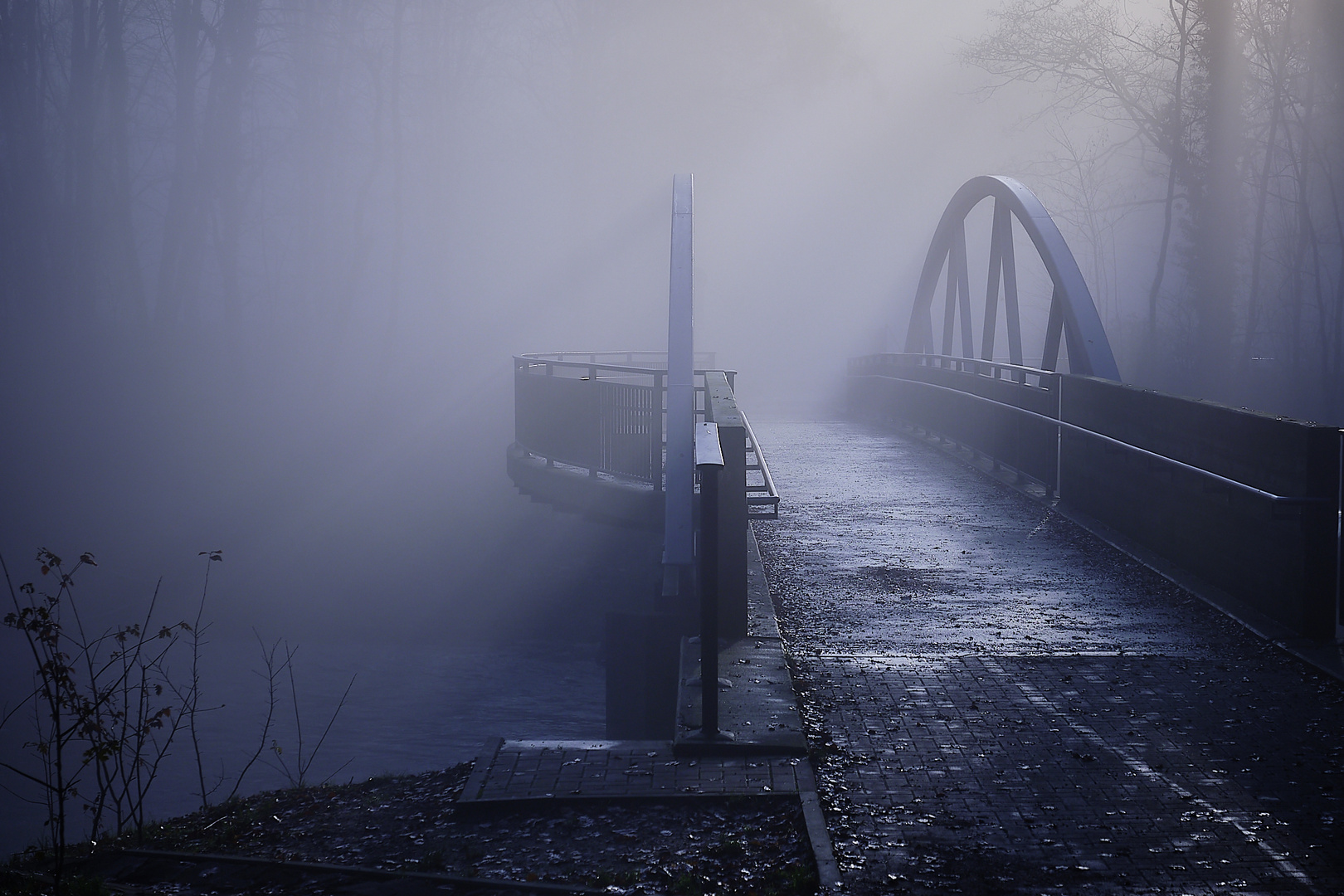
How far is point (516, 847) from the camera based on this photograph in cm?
396

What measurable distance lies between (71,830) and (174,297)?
26.9 metres

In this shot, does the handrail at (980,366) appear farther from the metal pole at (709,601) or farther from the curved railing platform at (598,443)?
the metal pole at (709,601)

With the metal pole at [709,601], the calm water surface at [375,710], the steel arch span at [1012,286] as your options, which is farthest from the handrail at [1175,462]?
the calm water surface at [375,710]

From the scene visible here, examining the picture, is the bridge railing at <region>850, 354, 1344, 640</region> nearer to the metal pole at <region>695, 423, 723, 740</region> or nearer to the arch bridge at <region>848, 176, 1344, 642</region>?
the arch bridge at <region>848, 176, 1344, 642</region>

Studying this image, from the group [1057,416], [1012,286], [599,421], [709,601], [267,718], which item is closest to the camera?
[709,601]

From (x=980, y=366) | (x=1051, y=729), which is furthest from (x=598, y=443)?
(x=1051, y=729)

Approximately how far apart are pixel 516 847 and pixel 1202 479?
5185mm

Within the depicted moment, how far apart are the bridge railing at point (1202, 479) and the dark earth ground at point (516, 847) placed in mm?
3493

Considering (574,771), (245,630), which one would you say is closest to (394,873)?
(574,771)

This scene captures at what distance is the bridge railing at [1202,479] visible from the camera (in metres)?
5.95

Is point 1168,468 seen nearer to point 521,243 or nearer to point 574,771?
point 574,771

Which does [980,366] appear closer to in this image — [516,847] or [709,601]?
[709,601]

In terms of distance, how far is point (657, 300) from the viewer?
48.5m

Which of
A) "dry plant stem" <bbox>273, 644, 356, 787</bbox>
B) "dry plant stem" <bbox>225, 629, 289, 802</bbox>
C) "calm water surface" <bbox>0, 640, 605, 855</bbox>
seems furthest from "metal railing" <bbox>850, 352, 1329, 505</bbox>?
"calm water surface" <bbox>0, 640, 605, 855</bbox>
